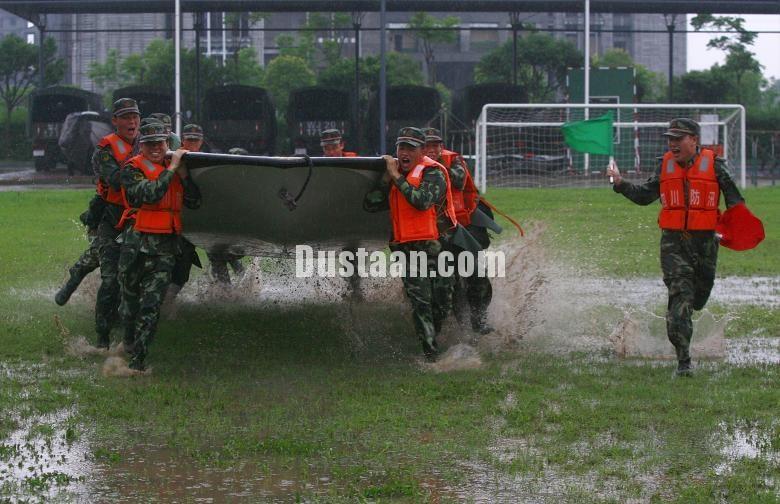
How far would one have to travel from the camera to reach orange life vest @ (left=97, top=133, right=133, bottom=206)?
9.59m

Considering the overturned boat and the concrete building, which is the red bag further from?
the concrete building

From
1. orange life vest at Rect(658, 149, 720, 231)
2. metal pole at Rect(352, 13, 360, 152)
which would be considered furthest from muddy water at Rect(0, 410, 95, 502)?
metal pole at Rect(352, 13, 360, 152)

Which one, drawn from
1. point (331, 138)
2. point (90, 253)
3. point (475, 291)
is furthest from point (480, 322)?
point (90, 253)

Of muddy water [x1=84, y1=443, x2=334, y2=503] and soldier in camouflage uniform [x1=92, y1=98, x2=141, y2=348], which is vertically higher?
soldier in camouflage uniform [x1=92, y1=98, x2=141, y2=348]

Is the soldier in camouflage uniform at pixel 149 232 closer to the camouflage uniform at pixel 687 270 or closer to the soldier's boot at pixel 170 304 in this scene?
the soldier's boot at pixel 170 304

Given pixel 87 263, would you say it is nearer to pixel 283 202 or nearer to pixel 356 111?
pixel 283 202

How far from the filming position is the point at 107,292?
9820mm

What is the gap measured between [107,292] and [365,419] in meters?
3.20

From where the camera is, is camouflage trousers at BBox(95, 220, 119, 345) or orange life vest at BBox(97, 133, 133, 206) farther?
camouflage trousers at BBox(95, 220, 119, 345)

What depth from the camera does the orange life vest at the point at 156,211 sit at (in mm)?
8930

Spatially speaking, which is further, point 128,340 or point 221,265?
point 221,265

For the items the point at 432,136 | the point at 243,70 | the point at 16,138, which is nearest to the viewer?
the point at 432,136

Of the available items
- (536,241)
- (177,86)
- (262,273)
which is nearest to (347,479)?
(536,241)

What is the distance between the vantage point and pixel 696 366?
30.0 ft
